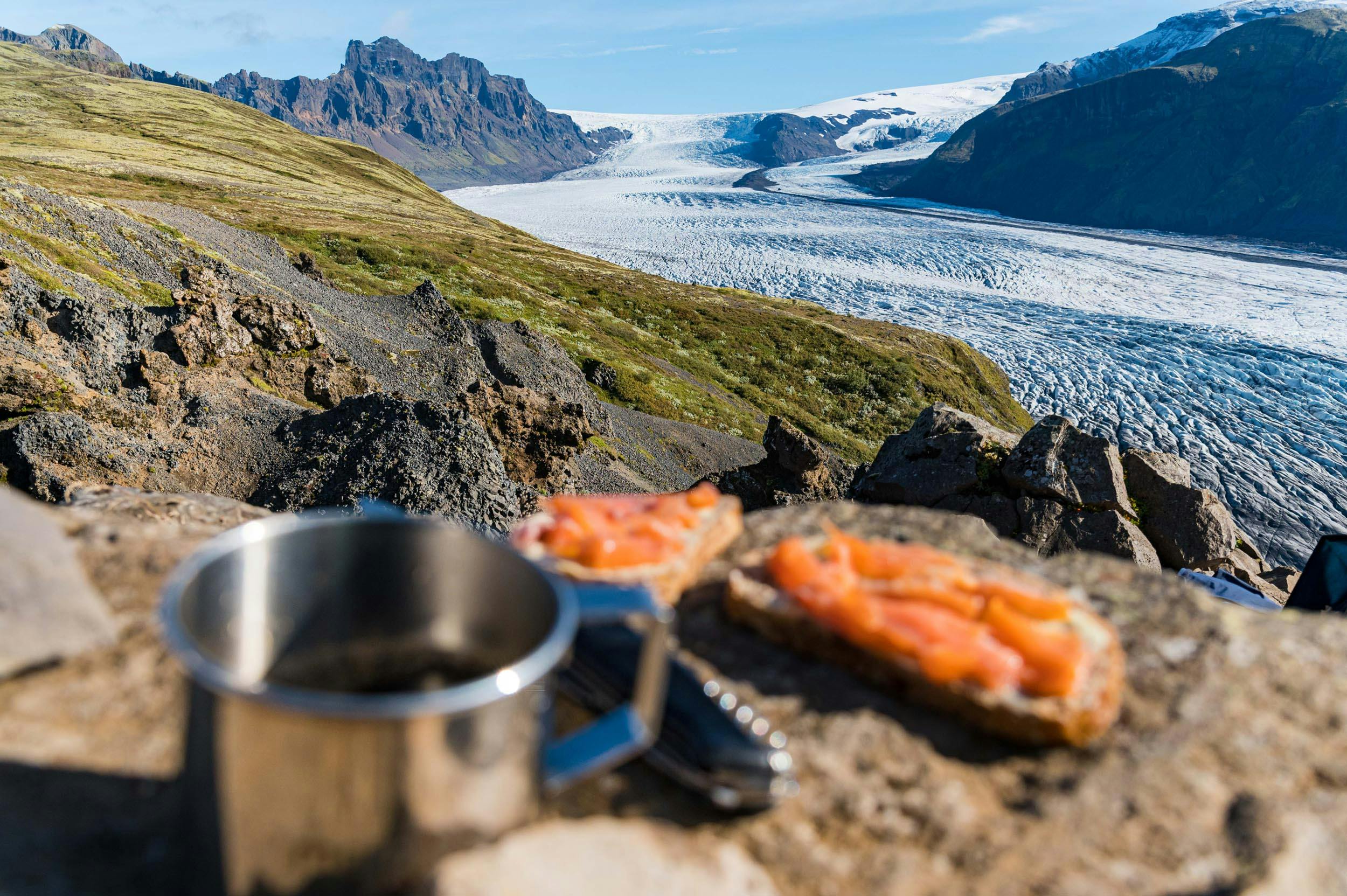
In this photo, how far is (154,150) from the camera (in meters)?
106

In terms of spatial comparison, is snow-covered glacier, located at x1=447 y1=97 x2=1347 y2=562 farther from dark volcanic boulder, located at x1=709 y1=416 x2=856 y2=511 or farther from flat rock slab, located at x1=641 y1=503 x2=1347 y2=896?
flat rock slab, located at x1=641 y1=503 x2=1347 y2=896

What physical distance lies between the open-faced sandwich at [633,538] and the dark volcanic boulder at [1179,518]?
882 inches

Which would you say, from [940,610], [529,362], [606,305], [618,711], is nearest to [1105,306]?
[606,305]

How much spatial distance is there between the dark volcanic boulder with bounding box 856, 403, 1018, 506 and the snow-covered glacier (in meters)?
29.5

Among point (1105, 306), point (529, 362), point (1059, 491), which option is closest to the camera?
point (1059, 491)

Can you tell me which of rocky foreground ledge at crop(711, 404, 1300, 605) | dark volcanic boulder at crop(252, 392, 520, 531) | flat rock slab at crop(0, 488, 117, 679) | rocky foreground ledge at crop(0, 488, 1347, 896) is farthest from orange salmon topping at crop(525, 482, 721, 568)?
rocky foreground ledge at crop(711, 404, 1300, 605)

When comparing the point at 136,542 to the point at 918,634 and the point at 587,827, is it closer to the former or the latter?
the point at 587,827

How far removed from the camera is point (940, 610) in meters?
3.40

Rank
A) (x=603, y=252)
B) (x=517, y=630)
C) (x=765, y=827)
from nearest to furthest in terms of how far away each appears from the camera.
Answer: (x=517, y=630), (x=765, y=827), (x=603, y=252)

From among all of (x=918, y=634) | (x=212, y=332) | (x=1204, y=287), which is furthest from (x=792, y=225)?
(x=918, y=634)

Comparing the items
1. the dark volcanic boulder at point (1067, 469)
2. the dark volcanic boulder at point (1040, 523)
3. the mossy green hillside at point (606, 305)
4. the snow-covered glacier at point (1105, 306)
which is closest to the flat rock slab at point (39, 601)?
the dark volcanic boulder at point (1040, 523)

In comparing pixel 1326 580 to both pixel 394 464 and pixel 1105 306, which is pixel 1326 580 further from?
pixel 1105 306

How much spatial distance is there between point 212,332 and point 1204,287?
449 feet

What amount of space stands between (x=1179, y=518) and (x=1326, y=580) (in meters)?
4.25
